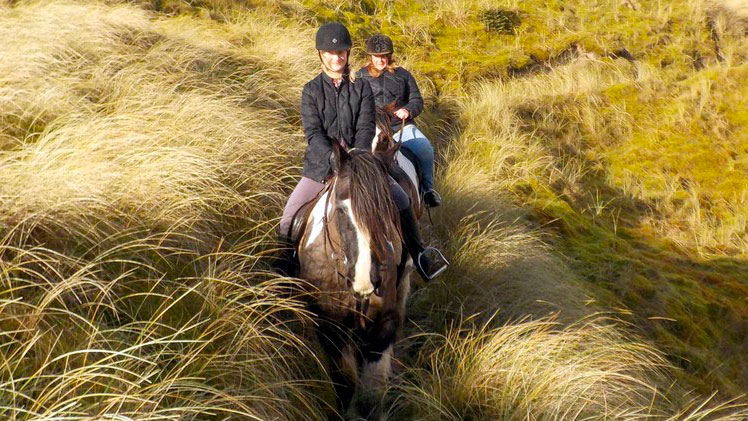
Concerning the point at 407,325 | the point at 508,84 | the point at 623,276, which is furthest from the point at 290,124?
the point at 508,84

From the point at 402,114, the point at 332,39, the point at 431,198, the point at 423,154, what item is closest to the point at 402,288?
the point at 332,39

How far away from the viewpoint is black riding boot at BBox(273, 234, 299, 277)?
143 inches

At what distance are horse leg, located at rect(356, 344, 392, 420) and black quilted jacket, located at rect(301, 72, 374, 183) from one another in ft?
4.30

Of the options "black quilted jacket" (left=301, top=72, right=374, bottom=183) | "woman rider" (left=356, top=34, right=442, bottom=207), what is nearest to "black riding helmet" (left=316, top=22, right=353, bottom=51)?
"black quilted jacket" (left=301, top=72, right=374, bottom=183)

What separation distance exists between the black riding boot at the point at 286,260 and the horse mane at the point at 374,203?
797mm

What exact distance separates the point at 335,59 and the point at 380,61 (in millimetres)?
2395

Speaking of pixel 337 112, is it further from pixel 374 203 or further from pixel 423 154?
pixel 423 154

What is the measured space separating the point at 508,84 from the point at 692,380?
648 cm

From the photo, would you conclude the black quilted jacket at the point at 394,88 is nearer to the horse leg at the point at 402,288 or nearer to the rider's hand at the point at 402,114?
the rider's hand at the point at 402,114

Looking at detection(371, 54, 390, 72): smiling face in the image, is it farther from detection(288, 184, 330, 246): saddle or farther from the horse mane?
the horse mane

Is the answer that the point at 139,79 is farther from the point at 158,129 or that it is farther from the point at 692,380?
the point at 692,380

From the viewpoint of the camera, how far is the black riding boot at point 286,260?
143 inches

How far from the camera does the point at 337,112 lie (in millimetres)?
3996

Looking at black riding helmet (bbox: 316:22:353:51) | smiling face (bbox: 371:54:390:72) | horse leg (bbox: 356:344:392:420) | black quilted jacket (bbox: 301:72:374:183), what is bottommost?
horse leg (bbox: 356:344:392:420)
